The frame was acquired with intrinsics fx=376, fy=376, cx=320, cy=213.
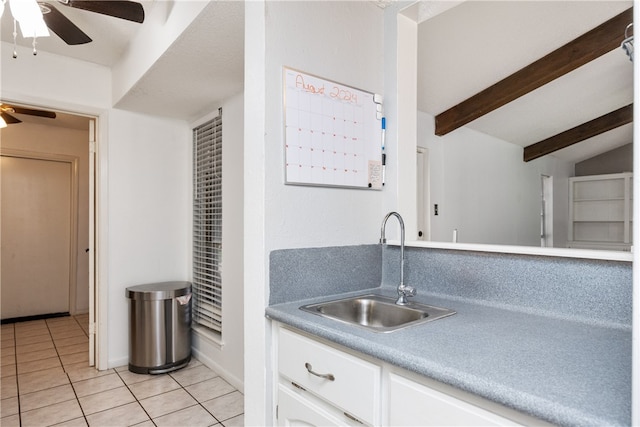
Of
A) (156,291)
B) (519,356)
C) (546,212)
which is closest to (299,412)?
(519,356)

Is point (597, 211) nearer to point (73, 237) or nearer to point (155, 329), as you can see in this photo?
point (155, 329)

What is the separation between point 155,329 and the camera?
2.78 m

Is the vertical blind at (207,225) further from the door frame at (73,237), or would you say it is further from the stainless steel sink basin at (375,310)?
the door frame at (73,237)

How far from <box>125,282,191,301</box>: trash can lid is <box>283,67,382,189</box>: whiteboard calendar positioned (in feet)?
6.33

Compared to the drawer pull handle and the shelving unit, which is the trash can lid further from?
the shelving unit

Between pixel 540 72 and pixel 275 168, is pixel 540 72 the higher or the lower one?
the higher one

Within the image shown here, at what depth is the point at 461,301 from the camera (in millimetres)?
1374

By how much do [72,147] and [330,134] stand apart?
4.25 metres

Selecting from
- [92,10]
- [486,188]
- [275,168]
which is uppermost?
[92,10]

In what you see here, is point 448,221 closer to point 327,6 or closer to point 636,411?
point 327,6

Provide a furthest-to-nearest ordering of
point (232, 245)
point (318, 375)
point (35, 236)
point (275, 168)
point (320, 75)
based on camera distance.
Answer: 1. point (35, 236)
2. point (232, 245)
3. point (320, 75)
4. point (275, 168)
5. point (318, 375)

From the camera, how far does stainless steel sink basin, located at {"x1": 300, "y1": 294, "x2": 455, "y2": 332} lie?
A: 1275mm

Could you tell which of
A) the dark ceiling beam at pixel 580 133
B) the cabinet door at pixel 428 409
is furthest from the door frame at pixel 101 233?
the dark ceiling beam at pixel 580 133

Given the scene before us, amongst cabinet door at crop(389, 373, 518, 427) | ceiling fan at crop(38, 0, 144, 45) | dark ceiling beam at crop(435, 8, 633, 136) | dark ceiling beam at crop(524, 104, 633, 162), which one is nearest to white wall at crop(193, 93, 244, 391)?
ceiling fan at crop(38, 0, 144, 45)
